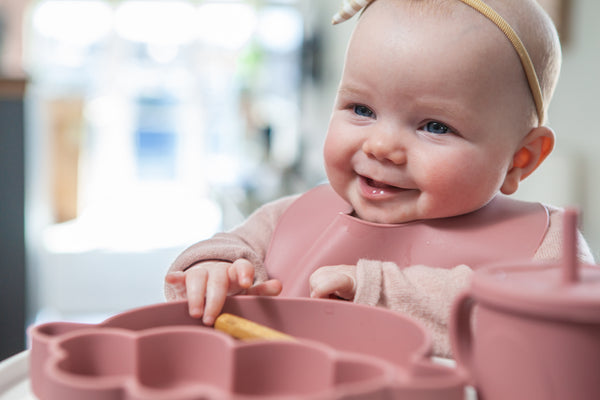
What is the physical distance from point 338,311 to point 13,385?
0.93 feet

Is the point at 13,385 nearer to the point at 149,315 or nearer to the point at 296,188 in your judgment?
the point at 149,315

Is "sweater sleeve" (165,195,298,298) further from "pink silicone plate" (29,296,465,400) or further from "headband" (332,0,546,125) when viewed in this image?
"headband" (332,0,546,125)

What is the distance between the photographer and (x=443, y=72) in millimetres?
671

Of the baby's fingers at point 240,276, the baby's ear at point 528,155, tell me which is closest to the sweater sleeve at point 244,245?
the baby's fingers at point 240,276

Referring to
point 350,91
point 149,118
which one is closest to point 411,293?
point 350,91

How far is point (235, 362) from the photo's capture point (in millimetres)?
369

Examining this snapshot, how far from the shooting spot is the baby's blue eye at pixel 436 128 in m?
0.71

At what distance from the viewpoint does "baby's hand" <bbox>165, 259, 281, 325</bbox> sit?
0.53m

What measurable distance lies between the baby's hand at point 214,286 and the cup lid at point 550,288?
238 mm

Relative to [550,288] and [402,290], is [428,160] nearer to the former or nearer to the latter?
[402,290]

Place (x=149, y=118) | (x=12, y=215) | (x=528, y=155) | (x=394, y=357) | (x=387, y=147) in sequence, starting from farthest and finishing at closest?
(x=149, y=118)
(x=12, y=215)
(x=528, y=155)
(x=387, y=147)
(x=394, y=357)

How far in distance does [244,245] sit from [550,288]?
531 mm

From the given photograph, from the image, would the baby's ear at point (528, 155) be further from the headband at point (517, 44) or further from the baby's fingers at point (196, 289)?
the baby's fingers at point (196, 289)

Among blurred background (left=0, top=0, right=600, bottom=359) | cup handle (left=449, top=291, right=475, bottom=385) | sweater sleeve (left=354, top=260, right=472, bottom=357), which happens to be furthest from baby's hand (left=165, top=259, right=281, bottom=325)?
blurred background (left=0, top=0, right=600, bottom=359)
